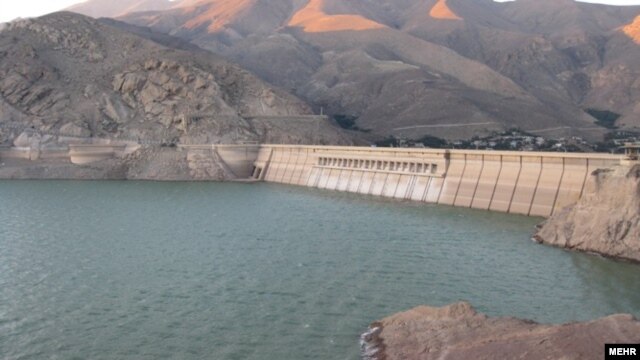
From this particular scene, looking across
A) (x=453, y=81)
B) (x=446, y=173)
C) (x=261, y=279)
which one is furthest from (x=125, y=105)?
(x=453, y=81)

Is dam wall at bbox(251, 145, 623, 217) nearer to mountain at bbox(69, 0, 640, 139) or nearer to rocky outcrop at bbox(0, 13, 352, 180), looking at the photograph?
rocky outcrop at bbox(0, 13, 352, 180)

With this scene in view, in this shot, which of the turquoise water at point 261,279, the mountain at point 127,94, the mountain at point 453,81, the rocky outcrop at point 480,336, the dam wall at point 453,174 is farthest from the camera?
the mountain at point 453,81

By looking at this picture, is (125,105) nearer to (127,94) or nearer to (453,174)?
(127,94)

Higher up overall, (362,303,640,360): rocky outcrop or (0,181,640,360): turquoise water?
(362,303,640,360): rocky outcrop

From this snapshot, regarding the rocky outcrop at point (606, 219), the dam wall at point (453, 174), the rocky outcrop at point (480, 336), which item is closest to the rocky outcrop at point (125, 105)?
the dam wall at point (453, 174)

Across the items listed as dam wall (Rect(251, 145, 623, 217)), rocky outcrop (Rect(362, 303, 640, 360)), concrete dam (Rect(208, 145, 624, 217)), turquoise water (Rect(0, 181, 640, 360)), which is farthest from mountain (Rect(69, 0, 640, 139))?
rocky outcrop (Rect(362, 303, 640, 360))

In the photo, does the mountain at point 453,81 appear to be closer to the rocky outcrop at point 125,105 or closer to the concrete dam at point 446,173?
the rocky outcrop at point 125,105
